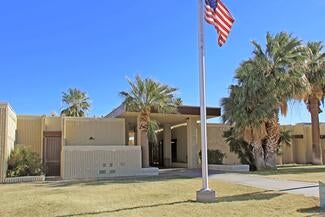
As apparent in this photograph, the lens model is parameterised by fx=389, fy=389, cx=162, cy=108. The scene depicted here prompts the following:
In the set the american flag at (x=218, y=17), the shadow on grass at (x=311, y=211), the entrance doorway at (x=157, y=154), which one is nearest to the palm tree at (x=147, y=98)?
the entrance doorway at (x=157, y=154)

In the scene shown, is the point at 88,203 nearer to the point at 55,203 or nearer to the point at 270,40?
the point at 55,203

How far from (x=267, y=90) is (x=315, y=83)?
7.30 m

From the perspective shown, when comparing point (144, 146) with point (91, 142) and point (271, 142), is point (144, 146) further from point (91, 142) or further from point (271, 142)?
point (271, 142)

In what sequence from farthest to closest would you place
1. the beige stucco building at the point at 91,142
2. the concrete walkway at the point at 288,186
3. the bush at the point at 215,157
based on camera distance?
the bush at the point at 215,157 → the beige stucco building at the point at 91,142 → the concrete walkway at the point at 288,186

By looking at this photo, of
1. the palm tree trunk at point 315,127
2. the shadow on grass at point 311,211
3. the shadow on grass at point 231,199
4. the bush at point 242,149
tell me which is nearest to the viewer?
the shadow on grass at point 311,211

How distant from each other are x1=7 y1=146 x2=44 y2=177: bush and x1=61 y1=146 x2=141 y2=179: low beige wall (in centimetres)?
155

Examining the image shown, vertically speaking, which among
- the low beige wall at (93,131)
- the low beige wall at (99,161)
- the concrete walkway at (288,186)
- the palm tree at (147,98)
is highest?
the palm tree at (147,98)

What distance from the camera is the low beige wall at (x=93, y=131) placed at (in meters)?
25.7

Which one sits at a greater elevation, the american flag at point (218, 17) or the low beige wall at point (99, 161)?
the american flag at point (218, 17)

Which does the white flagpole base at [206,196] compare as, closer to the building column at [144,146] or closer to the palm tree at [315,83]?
the building column at [144,146]

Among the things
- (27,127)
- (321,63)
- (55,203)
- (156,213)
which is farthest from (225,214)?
(321,63)

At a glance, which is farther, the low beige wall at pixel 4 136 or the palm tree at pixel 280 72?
the palm tree at pixel 280 72

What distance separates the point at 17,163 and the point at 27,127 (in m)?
4.29

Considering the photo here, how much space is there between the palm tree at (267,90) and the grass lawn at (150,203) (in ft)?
32.7
